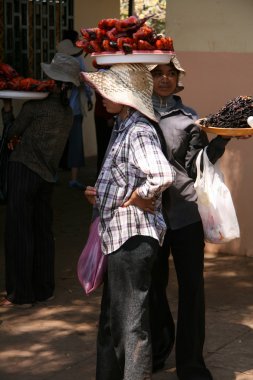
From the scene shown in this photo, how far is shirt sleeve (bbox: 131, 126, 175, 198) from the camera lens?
13.0ft

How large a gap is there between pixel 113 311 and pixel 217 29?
3.58 m

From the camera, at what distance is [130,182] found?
411 cm

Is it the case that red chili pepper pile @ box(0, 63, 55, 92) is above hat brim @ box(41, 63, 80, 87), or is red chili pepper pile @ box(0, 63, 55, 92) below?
below

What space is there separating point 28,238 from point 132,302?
6.76 ft

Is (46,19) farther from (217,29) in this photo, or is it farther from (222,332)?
(222,332)

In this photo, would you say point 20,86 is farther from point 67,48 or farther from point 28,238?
point 67,48

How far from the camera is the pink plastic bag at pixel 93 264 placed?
14.0 ft

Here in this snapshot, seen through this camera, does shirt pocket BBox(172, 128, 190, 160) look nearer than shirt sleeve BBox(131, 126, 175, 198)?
No

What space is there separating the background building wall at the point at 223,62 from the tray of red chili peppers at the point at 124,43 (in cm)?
272

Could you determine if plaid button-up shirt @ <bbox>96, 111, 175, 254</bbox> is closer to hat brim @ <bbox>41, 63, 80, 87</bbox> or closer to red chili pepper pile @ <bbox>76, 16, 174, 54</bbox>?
red chili pepper pile @ <bbox>76, 16, 174, 54</bbox>

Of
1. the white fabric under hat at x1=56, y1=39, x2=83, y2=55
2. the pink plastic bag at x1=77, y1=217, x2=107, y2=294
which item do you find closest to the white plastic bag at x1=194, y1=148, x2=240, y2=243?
the pink plastic bag at x1=77, y1=217, x2=107, y2=294

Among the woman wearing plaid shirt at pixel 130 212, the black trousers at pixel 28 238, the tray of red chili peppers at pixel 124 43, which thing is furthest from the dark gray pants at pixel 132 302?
the black trousers at pixel 28 238

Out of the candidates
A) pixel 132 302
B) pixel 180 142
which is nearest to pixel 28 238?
pixel 180 142

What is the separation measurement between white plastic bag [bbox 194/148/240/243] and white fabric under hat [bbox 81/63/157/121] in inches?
20.6
